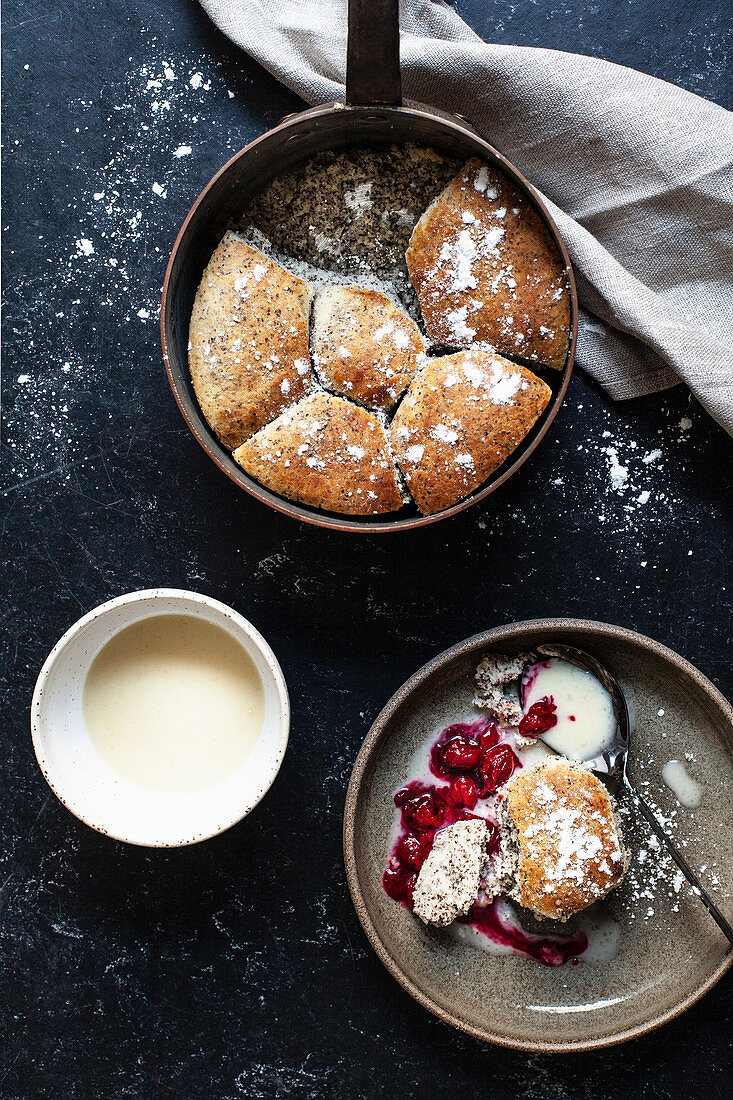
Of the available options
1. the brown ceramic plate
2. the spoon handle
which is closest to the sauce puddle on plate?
the brown ceramic plate

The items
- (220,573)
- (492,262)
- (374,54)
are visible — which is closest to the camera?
(374,54)

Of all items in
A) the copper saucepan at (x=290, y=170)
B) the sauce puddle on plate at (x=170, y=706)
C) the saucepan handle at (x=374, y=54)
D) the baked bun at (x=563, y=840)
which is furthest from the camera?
the sauce puddle on plate at (x=170, y=706)

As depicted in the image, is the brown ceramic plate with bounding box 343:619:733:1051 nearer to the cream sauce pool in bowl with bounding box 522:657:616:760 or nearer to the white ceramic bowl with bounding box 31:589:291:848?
the cream sauce pool in bowl with bounding box 522:657:616:760

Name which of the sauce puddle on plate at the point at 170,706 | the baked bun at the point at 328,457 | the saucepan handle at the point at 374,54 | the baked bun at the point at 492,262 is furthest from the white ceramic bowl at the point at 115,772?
the saucepan handle at the point at 374,54

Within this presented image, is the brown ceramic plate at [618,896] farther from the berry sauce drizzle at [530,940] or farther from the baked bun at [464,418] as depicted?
the baked bun at [464,418]

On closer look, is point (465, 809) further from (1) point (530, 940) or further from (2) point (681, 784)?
(2) point (681, 784)

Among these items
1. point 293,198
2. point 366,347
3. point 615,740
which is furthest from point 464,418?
point 615,740
